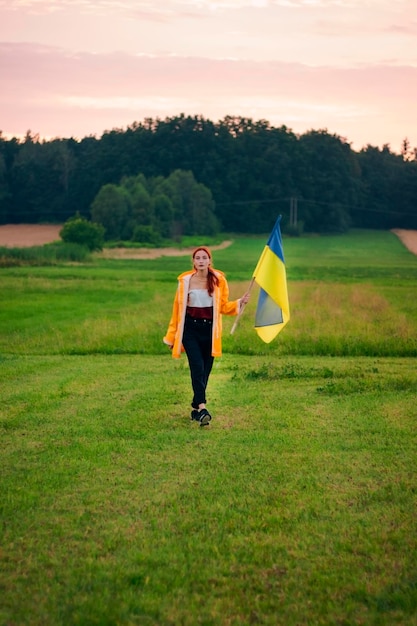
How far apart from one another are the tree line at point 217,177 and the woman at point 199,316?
106 metres

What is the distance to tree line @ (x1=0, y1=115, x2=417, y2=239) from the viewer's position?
128250 millimetres

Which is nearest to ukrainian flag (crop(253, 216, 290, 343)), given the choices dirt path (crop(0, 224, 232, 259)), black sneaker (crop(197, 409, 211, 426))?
black sneaker (crop(197, 409, 211, 426))

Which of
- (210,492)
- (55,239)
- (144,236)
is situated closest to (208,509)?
(210,492)

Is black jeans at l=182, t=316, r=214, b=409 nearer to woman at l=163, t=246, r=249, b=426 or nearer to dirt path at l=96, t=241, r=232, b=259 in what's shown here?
woman at l=163, t=246, r=249, b=426

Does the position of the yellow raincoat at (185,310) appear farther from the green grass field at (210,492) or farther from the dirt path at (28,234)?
the dirt path at (28,234)

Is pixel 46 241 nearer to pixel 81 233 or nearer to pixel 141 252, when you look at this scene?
pixel 141 252

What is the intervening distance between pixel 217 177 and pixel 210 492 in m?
127

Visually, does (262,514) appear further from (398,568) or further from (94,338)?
(94,338)

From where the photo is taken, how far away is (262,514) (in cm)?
686

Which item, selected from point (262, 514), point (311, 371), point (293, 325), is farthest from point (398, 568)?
point (293, 325)

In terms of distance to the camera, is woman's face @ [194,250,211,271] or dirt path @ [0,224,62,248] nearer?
woman's face @ [194,250,211,271]

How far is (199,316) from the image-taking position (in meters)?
10.7

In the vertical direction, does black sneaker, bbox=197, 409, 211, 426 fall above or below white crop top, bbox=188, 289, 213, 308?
below

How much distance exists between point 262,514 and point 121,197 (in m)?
99.6
